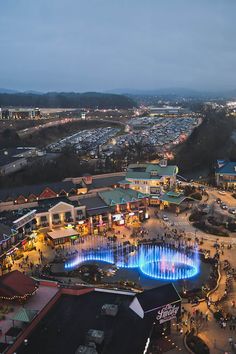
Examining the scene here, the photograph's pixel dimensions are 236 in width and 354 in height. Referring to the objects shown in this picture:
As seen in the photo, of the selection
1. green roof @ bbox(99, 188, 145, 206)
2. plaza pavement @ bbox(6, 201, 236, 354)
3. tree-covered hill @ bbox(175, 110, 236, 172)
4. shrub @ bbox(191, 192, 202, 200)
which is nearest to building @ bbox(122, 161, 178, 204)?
shrub @ bbox(191, 192, 202, 200)

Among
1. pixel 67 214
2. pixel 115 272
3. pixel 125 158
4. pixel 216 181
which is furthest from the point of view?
pixel 125 158

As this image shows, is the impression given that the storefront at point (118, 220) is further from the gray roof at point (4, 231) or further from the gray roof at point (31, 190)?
the gray roof at point (4, 231)

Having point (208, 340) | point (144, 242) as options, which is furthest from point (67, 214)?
point (208, 340)

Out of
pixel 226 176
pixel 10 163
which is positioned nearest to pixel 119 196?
pixel 226 176

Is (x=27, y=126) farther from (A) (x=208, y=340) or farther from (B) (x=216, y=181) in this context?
(A) (x=208, y=340)

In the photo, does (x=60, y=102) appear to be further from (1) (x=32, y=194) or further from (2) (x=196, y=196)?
(1) (x=32, y=194)
